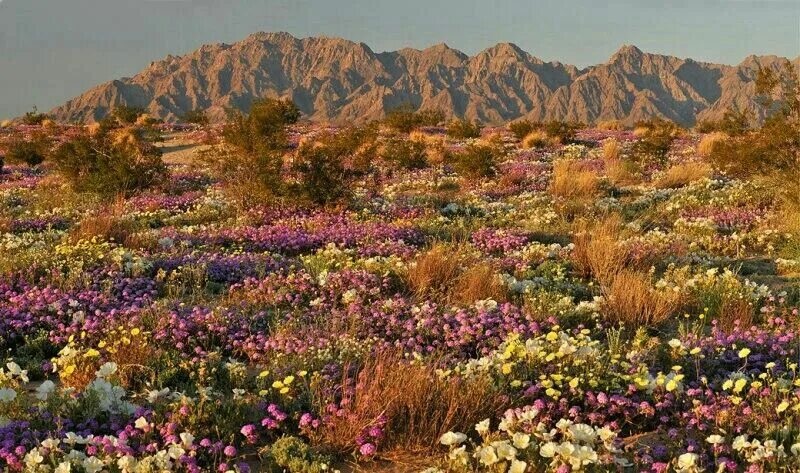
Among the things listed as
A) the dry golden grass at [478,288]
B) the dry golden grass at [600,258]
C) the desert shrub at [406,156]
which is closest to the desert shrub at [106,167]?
the desert shrub at [406,156]

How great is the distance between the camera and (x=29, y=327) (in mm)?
6328

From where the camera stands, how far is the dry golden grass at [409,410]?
4.24 meters

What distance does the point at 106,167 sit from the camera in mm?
18719

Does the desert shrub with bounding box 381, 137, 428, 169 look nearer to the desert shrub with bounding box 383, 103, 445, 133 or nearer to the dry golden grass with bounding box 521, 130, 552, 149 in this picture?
the dry golden grass with bounding box 521, 130, 552, 149

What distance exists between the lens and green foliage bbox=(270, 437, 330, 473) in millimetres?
3913

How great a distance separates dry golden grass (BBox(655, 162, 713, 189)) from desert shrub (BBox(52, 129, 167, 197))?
14965mm

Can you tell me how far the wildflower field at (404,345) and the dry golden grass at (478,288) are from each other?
3 centimetres

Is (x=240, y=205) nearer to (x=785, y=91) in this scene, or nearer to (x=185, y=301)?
(x=185, y=301)

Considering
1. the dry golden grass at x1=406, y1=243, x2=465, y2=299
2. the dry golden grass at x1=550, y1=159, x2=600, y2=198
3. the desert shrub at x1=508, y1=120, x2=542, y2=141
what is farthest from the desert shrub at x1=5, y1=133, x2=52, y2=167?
the dry golden grass at x1=406, y1=243, x2=465, y2=299

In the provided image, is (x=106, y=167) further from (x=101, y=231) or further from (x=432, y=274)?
(x=432, y=274)

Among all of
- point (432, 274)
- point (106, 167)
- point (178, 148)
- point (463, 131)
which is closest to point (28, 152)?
point (178, 148)

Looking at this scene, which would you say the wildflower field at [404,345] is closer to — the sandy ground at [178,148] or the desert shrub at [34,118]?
the sandy ground at [178,148]

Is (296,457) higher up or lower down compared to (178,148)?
lower down

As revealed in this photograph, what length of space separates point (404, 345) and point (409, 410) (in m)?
1.55
